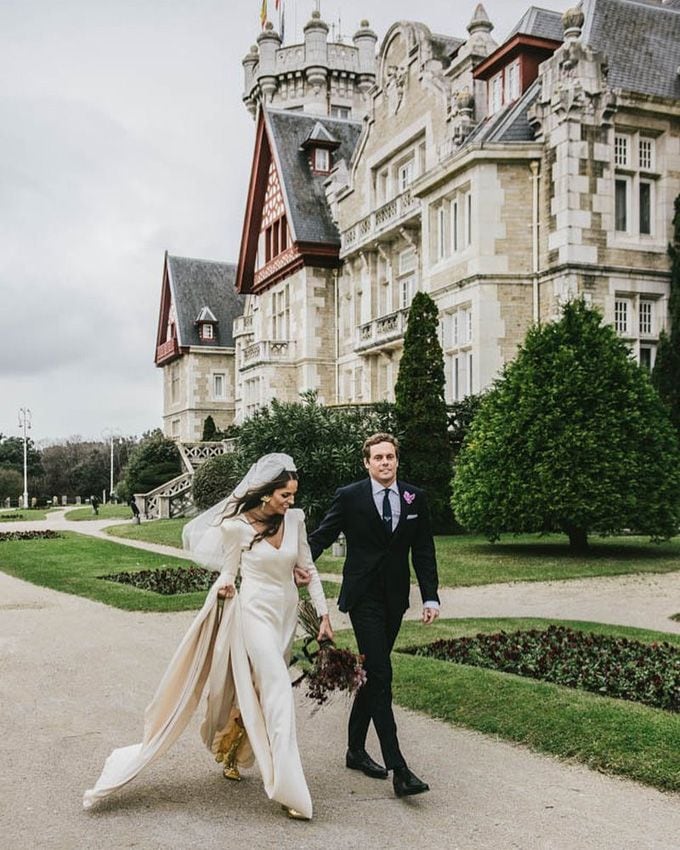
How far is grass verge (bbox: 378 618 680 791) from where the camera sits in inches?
229

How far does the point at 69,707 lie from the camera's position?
24.4 ft

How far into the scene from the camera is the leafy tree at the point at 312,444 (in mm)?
21031

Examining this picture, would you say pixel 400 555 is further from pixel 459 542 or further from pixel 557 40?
pixel 557 40

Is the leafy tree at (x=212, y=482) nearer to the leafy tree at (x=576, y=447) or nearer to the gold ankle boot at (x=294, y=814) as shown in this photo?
the leafy tree at (x=576, y=447)

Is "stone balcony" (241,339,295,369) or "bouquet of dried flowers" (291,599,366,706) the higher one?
"stone balcony" (241,339,295,369)

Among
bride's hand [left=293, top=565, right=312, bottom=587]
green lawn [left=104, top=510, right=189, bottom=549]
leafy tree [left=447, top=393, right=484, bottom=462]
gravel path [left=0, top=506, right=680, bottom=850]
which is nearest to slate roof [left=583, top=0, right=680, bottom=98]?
leafy tree [left=447, top=393, right=484, bottom=462]

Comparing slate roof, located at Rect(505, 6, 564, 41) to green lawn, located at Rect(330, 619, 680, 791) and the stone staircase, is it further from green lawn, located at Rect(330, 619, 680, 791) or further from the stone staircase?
green lawn, located at Rect(330, 619, 680, 791)

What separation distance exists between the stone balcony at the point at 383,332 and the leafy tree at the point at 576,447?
1135 centimetres

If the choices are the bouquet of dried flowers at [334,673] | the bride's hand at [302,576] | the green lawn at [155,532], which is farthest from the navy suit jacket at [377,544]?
the green lawn at [155,532]

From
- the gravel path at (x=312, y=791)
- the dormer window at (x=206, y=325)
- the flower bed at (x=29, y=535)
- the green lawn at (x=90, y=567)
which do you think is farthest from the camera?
the dormer window at (x=206, y=325)

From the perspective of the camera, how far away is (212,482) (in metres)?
29.9

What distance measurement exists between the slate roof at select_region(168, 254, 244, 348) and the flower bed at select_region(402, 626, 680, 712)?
4621 centimetres

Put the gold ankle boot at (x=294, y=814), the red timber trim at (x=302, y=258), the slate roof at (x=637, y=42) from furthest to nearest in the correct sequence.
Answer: the red timber trim at (x=302, y=258) < the slate roof at (x=637, y=42) < the gold ankle boot at (x=294, y=814)

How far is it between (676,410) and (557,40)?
10690 mm
